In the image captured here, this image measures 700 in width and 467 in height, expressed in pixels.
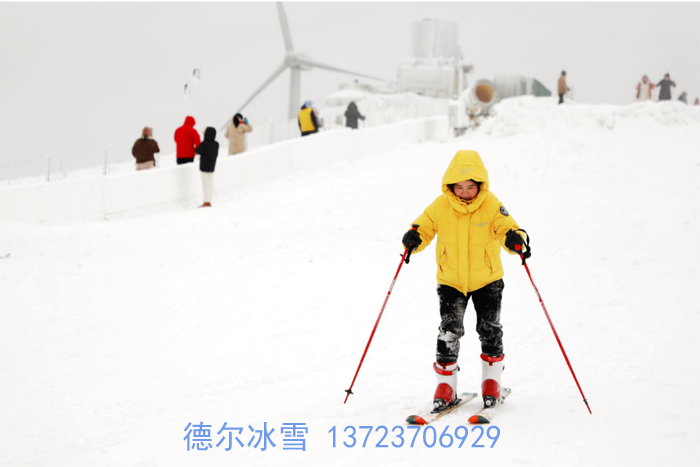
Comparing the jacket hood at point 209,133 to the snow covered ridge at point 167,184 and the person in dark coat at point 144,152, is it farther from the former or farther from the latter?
the person in dark coat at point 144,152

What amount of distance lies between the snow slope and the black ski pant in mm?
401

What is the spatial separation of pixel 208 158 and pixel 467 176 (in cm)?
913

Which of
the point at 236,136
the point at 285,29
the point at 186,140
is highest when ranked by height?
the point at 285,29

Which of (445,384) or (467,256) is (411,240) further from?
(445,384)

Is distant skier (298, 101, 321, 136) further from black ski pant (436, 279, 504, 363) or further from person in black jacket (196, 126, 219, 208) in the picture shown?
black ski pant (436, 279, 504, 363)

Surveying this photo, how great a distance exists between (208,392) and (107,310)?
2.30 m

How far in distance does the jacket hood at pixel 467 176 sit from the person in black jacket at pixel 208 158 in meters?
8.79

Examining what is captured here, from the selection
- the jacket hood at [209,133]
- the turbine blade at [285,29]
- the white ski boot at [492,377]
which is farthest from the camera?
the turbine blade at [285,29]

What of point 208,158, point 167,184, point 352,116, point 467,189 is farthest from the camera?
point 352,116

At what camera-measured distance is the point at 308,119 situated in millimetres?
16953

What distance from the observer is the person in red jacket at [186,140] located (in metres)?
13.0

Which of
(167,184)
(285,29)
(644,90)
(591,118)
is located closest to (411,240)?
(167,184)

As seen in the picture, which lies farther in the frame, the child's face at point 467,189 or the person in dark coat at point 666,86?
the person in dark coat at point 666,86

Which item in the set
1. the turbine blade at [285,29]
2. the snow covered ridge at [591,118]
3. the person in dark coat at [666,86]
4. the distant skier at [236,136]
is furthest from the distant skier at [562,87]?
the turbine blade at [285,29]
